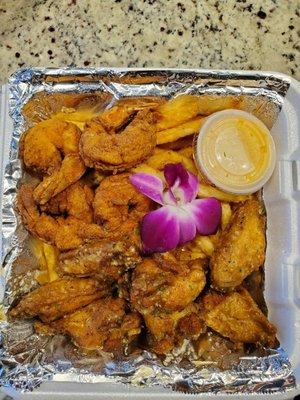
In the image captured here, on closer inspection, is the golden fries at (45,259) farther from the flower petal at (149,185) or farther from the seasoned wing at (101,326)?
the flower petal at (149,185)

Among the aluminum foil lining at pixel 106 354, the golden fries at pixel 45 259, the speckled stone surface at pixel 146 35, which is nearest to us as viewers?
the aluminum foil lining at pixel 106 354

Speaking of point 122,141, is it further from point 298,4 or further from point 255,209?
point 298,4

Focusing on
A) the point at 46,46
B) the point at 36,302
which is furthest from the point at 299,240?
the point at 46,46

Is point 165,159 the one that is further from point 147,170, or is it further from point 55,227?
point 55,227

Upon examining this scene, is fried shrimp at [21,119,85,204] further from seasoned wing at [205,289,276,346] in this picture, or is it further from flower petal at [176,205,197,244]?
seasoned wing at [205,289,276,346]

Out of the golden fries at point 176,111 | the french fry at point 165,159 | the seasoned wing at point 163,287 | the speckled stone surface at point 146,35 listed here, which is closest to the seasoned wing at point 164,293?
the seasoned wing at point 163,287

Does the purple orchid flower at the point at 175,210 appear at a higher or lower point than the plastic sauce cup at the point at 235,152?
lower
